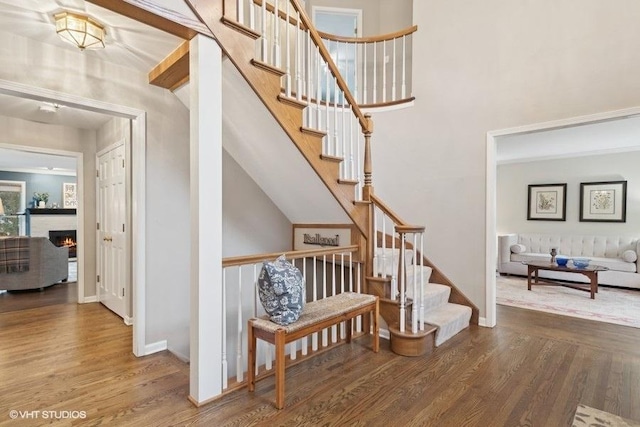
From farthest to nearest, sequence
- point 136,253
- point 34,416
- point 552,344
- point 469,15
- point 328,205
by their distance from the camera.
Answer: point 469,15 < point 328,205 < point 552,344 < point 136,253 < point 34,416

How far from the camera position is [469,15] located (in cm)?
355

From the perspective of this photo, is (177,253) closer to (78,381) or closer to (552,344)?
(78,381)

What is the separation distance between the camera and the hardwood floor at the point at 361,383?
186cm

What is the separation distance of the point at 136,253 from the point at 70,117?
2.26 m

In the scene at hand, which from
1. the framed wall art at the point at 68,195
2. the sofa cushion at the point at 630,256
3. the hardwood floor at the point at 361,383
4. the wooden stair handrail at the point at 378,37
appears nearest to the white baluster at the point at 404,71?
the wooden stair handrail at the point at 378,37

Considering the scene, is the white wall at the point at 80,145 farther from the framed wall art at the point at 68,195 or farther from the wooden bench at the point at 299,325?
the framed wall art at the point at 68,195

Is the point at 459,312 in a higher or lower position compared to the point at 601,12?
lower

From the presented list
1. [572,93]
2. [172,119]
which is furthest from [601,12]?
[172,119]

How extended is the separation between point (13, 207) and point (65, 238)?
1450 mm

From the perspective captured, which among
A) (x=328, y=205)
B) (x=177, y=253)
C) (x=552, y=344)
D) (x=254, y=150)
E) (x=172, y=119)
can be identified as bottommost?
(x=552, y=344)

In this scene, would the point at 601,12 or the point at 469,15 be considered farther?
the point at 469,15

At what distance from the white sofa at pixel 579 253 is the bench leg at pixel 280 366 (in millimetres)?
5525

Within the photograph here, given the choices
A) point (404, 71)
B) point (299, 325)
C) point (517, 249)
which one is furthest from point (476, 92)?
point (517, 249)

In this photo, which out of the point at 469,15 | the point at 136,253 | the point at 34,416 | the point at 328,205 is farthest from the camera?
the point at 469,15
